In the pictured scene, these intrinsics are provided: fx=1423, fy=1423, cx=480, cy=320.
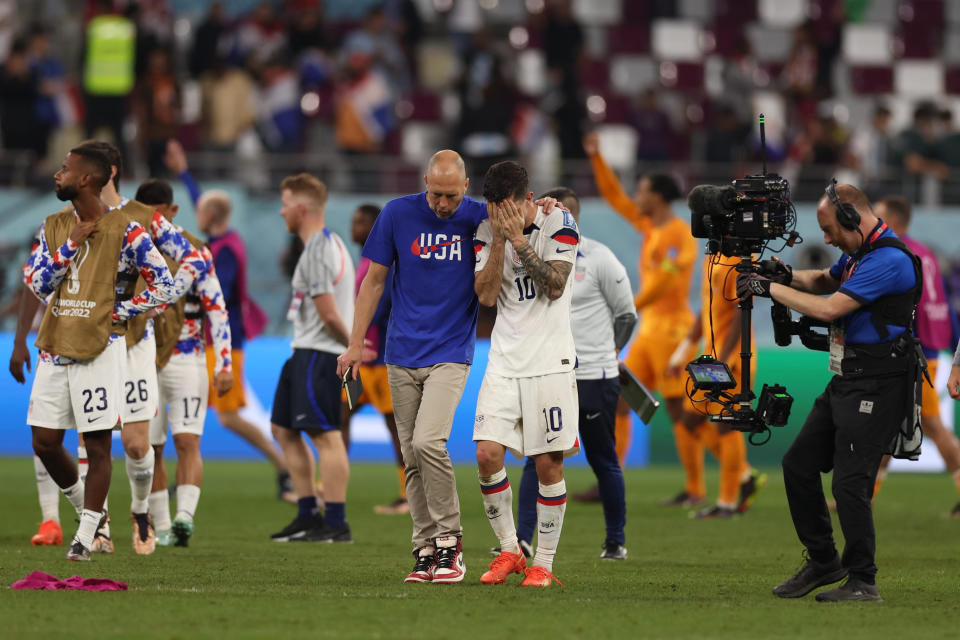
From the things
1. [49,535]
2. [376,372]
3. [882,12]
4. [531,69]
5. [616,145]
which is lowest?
[49,535]

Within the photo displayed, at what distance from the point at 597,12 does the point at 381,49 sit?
437 cm

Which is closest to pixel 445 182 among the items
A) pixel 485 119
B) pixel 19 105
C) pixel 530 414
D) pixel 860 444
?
pixel 530 414

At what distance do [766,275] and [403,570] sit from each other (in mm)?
2695

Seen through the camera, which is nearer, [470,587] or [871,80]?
[470,587]

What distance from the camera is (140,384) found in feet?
28.4

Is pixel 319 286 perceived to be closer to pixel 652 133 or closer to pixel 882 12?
pixel 652 133

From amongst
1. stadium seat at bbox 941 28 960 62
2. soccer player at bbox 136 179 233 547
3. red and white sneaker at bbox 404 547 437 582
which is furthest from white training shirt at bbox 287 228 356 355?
stadium seat at bbox 941 28 960 62

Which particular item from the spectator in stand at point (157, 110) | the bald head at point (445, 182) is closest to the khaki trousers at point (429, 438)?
the bald head at point (445, 182)

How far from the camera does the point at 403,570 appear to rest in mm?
8172

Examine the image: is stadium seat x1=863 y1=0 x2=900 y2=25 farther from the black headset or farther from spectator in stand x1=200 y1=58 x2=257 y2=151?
the black headset

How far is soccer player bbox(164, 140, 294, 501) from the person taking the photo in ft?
35.8

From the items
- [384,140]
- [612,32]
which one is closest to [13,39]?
[384,140]

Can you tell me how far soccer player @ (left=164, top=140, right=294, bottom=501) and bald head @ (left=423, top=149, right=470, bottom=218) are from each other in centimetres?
320

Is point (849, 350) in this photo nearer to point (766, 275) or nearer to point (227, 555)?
point (766, 275)
